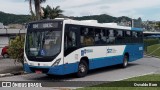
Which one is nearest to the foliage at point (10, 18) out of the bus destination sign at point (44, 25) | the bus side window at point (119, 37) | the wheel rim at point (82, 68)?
the bus side window at point (119, 37)

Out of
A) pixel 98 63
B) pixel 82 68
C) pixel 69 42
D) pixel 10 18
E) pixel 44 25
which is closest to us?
pixel 69 42

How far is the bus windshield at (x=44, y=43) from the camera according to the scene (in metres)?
17.4

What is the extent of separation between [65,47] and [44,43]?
1043 mm

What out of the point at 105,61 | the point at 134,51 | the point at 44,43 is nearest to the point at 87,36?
the point at 105,61

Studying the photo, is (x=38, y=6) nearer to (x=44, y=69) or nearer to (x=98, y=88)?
(x=44, y=69)

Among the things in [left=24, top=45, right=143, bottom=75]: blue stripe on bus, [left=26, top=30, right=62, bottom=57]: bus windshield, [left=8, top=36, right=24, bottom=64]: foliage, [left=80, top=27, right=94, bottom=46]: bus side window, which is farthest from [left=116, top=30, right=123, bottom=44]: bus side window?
[left=26, top=30, right=62, bottom=57]: bus windshield

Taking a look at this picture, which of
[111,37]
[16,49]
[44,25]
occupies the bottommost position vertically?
[16,49]

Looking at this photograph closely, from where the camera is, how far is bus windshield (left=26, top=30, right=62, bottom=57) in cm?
1741

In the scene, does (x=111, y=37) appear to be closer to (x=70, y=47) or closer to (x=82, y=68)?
(x=82, y=68)

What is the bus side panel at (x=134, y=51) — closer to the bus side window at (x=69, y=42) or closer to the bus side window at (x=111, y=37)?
the bus side window at (x=111, y=37)

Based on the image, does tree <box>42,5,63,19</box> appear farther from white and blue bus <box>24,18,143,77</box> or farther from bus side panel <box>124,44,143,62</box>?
white and blue bus <box>24,18,143,77</box>

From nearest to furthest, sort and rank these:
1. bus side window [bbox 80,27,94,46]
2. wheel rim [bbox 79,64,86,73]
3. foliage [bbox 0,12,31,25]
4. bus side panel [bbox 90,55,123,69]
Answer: wheel rim [bbox 79,64,86,73]
bus side window [bbox 80,27,94,46]
bus side panel [bbox 90,55,123,69]
foliage [bbox 0,12,31,25]

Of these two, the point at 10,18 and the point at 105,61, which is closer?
the point at 105,61

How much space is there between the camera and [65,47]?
57.5ft
